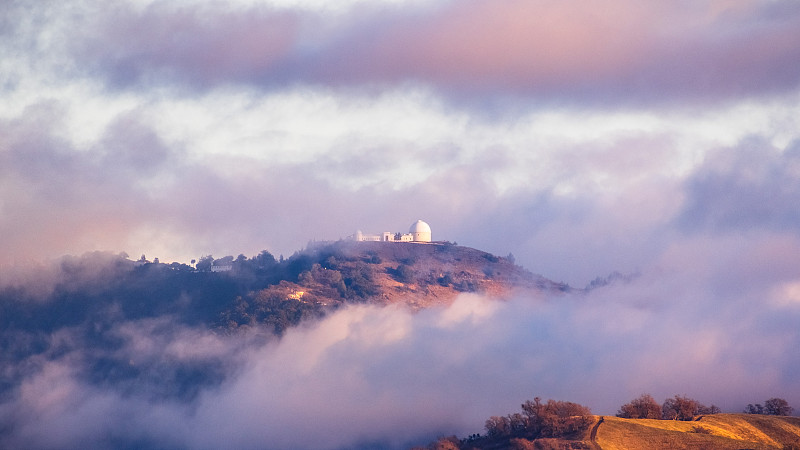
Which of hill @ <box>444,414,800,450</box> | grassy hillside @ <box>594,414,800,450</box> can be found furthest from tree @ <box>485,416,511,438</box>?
grassy hillside @ <box>594,414,800,450</box>

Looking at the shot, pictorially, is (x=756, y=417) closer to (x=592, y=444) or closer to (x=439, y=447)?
(x=592, y=444)

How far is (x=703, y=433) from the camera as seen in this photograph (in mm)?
171500

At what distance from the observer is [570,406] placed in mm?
181875

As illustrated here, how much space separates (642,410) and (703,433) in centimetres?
1679

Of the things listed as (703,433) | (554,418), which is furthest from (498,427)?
(703,433)

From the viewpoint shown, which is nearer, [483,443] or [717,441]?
[717,441]

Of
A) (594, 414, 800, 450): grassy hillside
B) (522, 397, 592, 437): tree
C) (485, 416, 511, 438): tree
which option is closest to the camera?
(594, 414, 800, 450): grassy hillside

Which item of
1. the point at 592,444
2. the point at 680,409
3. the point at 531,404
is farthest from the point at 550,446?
the point at 680,409

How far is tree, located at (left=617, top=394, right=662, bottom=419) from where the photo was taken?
186 metres

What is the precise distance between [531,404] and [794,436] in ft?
136

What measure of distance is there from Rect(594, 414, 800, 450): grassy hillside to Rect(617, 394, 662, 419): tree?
21.0 feet

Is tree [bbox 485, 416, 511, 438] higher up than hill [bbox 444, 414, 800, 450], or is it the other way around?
tree [bbox 485, 416, 511, 438]

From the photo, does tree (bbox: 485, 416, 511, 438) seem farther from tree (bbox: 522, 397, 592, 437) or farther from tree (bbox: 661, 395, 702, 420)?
tree (bbox: 661, 395, 702, 420)

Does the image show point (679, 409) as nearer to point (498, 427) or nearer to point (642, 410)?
point (642, 410)
